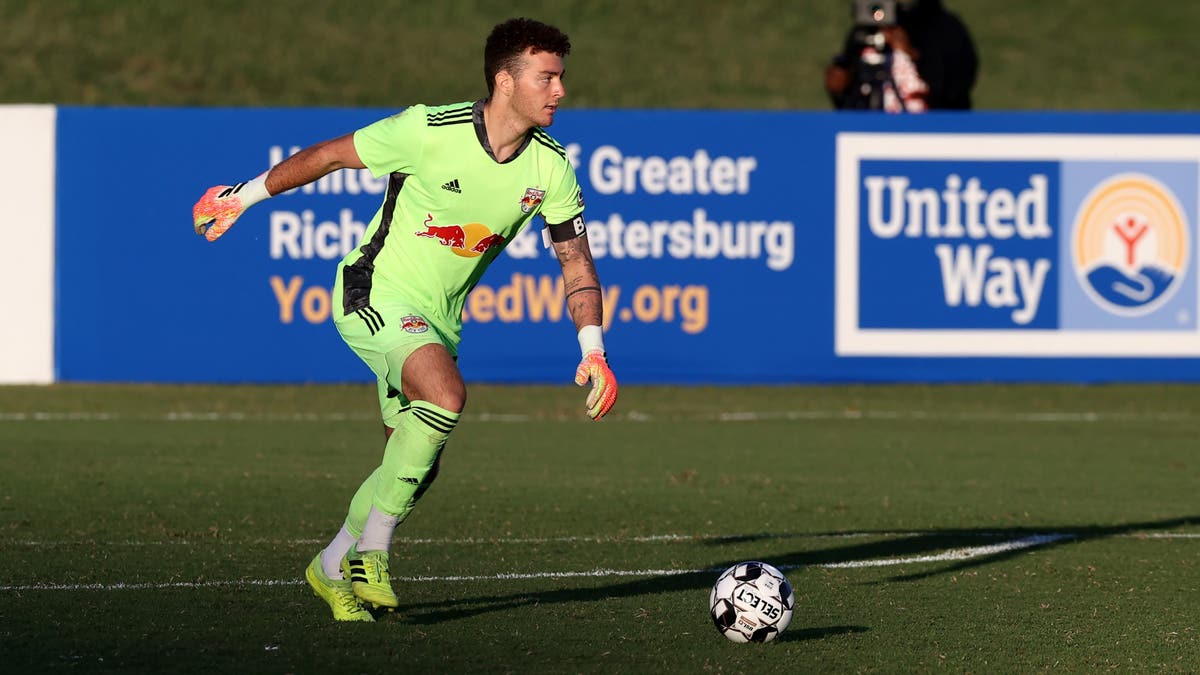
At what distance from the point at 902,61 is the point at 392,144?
12.9 meters

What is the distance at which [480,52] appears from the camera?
36.2 metres

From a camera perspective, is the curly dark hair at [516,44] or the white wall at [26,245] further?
the white wall at [26,245]

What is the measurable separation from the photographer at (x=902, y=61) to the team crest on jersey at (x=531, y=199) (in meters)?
11.6

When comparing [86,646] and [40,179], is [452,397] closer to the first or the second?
[86,646]

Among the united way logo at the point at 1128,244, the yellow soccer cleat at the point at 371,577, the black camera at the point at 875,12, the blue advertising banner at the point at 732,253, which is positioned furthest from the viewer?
the black camera at the point at 875,12

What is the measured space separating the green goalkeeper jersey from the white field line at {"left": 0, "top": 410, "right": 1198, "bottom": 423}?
761cm

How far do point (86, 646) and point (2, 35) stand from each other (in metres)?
28.6

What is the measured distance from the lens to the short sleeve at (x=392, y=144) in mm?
7379

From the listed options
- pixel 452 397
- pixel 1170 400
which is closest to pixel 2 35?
pixel 1170 400

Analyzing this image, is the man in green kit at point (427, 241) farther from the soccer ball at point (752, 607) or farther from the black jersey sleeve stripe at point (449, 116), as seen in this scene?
the soccer ball at point (752, 607)

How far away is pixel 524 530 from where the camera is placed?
32.7 feet

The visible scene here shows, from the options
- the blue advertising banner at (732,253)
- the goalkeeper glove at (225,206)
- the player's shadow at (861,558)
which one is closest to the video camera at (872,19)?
the blue advertising banner at (732,253)

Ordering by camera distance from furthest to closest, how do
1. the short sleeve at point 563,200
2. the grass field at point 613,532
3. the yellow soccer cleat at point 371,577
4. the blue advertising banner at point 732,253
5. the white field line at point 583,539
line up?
the blue advertising banner at point 732,253 < the white field line at point 583,539 < the short sleeve at point 563,200 < the yellow soccer cleat at point 371,577 < the grass field at point 613,532

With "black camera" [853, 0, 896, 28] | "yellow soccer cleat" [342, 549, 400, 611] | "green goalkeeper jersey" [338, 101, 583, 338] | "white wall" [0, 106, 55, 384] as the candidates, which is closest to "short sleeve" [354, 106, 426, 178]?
"green goalkeeper jersey" [338, 101, 583, 338]
